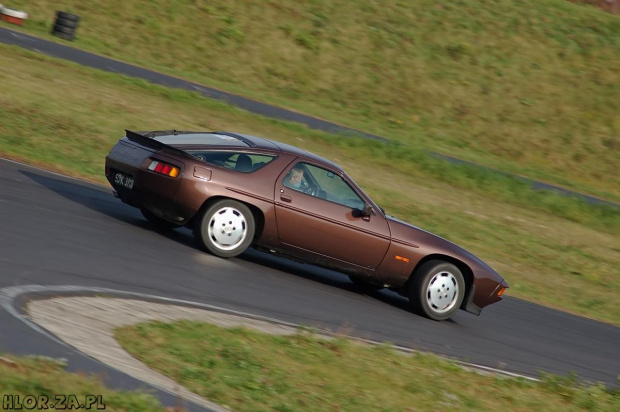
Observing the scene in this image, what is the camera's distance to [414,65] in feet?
119

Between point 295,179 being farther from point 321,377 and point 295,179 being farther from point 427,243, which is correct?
point 321,377

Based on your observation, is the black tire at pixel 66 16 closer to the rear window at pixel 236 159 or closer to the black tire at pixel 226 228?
the rear window at pixel 236 159

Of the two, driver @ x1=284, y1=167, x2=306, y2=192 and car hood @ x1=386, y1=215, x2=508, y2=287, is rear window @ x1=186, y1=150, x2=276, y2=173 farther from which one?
car hood @ x1=386, y1=215, x2=508, y2=287

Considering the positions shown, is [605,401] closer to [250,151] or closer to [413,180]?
[250,151]

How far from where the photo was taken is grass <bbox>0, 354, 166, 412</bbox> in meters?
4.63

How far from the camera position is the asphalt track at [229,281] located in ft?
28.0

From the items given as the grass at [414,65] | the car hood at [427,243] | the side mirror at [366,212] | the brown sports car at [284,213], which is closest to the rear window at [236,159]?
the brown sports car at [284,213]

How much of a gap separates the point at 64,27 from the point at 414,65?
13.7 metres

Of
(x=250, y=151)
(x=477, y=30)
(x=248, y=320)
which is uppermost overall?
(x=477, y=30)

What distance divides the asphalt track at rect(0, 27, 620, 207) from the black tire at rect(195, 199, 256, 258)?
45.3 ft

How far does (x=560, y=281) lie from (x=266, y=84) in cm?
1774

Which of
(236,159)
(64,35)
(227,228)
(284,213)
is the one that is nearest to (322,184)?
(284,213)

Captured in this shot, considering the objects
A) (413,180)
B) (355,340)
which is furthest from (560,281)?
(355,340)

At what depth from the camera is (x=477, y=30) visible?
3994 cm
